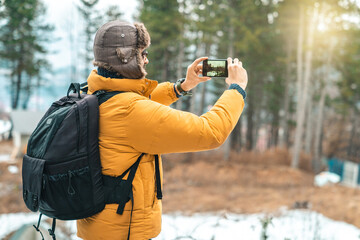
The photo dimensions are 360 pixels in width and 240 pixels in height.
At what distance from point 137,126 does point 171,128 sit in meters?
0.17

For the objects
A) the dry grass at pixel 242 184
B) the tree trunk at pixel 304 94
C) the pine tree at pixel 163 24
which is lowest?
the dry grass at pixel 242 184

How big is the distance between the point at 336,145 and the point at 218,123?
30606mm

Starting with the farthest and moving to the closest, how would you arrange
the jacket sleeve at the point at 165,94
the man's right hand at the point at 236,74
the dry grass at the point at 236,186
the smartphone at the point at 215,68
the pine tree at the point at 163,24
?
the pine tree at the point at 163,24, the dry grass at the point at 236,186, the jacket sleeve at the point at 165,94, the smartphone at the point at 215,68, the man's right hand at the point at 236,74

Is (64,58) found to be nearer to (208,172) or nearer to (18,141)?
(18,141)

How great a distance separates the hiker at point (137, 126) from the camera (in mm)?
1445

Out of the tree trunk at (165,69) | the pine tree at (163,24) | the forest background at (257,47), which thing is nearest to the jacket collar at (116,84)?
the forest background at (257,47)

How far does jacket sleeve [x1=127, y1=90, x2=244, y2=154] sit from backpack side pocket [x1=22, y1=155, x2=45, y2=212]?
1.54 feet

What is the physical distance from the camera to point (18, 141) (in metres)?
18.6

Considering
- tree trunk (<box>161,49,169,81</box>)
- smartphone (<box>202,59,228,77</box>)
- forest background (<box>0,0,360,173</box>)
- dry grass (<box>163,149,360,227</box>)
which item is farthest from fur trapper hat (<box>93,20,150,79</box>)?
tree trunk (<box>161,49,169,81</box>)

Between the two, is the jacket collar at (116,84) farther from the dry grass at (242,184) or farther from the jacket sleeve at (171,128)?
the dry grass at (242,184)

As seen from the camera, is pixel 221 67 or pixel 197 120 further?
pixel 221 67

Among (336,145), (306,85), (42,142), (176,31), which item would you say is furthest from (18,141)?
(336,145)

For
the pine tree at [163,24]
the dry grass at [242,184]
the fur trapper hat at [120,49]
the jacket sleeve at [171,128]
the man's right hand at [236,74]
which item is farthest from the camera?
the pine tree at [163,24]

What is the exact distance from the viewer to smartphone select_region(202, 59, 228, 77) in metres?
1.76
